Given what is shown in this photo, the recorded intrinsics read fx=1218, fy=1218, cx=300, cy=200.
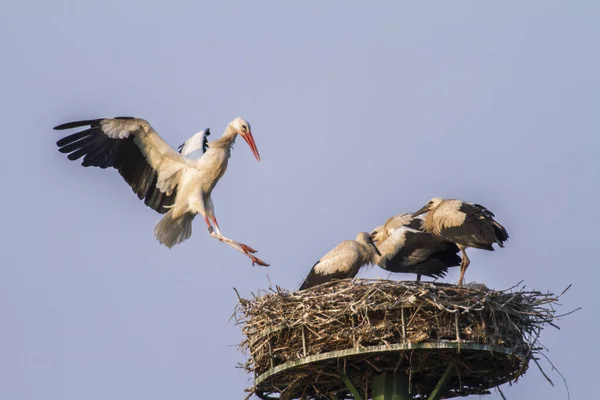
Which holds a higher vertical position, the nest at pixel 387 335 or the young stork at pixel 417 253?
the young stork at pixel 417 253

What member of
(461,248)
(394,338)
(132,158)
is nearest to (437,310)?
(394,338)

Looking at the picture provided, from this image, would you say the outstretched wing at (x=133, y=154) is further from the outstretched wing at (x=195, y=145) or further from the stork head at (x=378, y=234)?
the stork head at (x=378, y=234)

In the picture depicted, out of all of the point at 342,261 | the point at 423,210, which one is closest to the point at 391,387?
the point at 342,261

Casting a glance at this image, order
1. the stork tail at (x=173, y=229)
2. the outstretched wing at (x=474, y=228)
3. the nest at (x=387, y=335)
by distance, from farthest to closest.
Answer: the stork tail at (x=173, y=229) → the outstretched wing at (x=474, y=228) → the nest at (x=387, y=335)

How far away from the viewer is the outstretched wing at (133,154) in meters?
13.8

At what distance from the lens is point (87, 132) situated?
13898 mm

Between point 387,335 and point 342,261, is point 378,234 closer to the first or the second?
point 342,261

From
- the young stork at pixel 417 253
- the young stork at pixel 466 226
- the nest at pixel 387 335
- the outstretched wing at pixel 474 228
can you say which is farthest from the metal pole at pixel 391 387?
the outstretched wing at pixel 474 228

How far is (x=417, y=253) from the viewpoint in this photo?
1438cm

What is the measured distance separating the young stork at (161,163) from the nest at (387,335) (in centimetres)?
233

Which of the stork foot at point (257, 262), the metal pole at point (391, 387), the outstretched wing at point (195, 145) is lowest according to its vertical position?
the metal pole at point (391, 387)

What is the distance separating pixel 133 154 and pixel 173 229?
99 centimetres

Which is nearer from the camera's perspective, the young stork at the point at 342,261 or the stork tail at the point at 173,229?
the young stork at the point at 342,261

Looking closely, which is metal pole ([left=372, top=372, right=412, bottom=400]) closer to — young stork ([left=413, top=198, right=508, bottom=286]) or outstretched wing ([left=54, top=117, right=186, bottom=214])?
young stork ([left=413, top=198, right=508, bottom=286])
